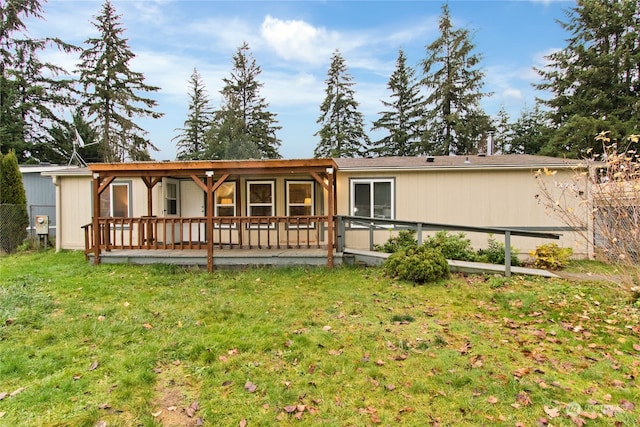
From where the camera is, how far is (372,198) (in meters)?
9.71

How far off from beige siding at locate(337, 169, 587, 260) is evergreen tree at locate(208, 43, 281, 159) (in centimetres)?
1763

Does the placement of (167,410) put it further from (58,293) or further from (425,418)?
(58,293)

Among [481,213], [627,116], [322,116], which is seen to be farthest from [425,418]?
[322,116]

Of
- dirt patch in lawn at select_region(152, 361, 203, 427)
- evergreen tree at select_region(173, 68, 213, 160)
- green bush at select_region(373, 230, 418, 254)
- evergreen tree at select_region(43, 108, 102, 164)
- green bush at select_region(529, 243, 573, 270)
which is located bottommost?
dirt patch in lawn at select_region(152, 361, 203, 427)

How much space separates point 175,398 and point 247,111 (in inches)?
1040

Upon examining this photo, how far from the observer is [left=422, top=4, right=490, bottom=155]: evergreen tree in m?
22.0

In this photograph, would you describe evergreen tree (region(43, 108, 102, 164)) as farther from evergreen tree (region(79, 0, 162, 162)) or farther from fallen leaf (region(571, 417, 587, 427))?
fallen leaf (region(571, 417, 587, 427))

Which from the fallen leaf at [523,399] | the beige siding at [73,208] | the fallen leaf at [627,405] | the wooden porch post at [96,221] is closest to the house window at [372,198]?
the wooden porch post at [96,221]

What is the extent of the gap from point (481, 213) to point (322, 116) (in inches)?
750

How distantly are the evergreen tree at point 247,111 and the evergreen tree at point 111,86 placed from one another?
227 inches

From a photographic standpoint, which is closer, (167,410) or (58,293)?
(167,410)

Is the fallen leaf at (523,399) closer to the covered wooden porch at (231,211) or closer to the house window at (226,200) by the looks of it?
the covered wooden porch at (231,211)

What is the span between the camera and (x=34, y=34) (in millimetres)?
20094

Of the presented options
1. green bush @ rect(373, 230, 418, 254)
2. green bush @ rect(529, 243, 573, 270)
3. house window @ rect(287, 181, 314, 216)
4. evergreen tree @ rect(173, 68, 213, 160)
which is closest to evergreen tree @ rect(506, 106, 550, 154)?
green bush @ rect(529, 243, 573, 270)
